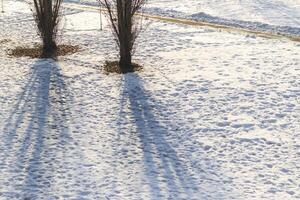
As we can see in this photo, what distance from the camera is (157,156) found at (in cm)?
636

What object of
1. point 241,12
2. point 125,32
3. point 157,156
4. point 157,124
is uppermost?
point 241,12

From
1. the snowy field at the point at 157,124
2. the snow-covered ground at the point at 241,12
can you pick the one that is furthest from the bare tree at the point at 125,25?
the snow-covered ground at the point at 241,12

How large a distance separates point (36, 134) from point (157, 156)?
181cm

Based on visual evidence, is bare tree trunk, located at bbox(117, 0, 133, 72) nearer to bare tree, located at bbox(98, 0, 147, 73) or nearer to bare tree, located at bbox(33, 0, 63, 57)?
bare tree, located at bbox(98, 0, 147, 73)

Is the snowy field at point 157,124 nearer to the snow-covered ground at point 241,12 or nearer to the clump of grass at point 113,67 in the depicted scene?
the clump of grass at point 113,67

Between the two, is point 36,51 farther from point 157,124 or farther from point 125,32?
point 157,124

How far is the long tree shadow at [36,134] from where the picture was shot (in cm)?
577

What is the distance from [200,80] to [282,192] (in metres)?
3.90

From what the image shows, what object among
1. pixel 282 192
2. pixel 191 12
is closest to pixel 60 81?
pixel 282 192

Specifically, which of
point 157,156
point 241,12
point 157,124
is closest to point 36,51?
point 157,124

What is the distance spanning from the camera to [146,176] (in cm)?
588

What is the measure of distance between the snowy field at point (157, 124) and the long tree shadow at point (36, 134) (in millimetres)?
14

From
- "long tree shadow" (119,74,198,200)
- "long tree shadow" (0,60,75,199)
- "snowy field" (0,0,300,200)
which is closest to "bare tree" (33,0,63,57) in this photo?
"snowy field" (0,0,300,200)

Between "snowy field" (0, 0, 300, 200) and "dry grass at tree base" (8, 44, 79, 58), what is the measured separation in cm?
24
